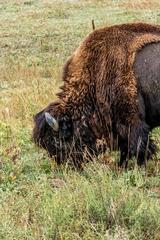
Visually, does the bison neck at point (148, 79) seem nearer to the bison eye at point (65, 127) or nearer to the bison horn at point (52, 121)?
the bison eye at point (65, 127)

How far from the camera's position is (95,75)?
6.72 meters

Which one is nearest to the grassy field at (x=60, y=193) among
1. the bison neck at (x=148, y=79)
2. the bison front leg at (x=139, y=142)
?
the bison front leg at (x=139, y=142)

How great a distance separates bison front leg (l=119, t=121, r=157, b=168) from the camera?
256 inches

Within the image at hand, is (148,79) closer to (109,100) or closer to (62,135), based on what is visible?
(109,100)

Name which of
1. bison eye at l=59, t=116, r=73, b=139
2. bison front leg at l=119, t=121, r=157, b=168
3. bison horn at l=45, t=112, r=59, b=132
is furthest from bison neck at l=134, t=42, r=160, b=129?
bison horn at l=45, t=112, r=59, b=132

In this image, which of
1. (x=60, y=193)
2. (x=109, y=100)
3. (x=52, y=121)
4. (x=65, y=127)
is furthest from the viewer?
(x=65, y=127)

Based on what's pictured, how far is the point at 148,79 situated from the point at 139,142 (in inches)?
29.0

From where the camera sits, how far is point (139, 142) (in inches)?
256

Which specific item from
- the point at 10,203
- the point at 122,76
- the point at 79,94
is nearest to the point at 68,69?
the point at 79,94

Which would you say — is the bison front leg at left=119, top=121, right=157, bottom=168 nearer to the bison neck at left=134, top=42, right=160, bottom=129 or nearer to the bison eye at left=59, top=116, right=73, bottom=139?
the bison neck at left=134, top=42, right=160, bottom=129

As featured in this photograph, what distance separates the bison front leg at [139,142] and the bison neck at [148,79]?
16 centimetres

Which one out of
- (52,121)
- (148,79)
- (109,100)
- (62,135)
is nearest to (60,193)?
(52,121)

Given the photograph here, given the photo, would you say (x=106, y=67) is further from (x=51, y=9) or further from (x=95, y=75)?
(x=51, y=9)

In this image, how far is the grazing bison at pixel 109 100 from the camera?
21.3ft
